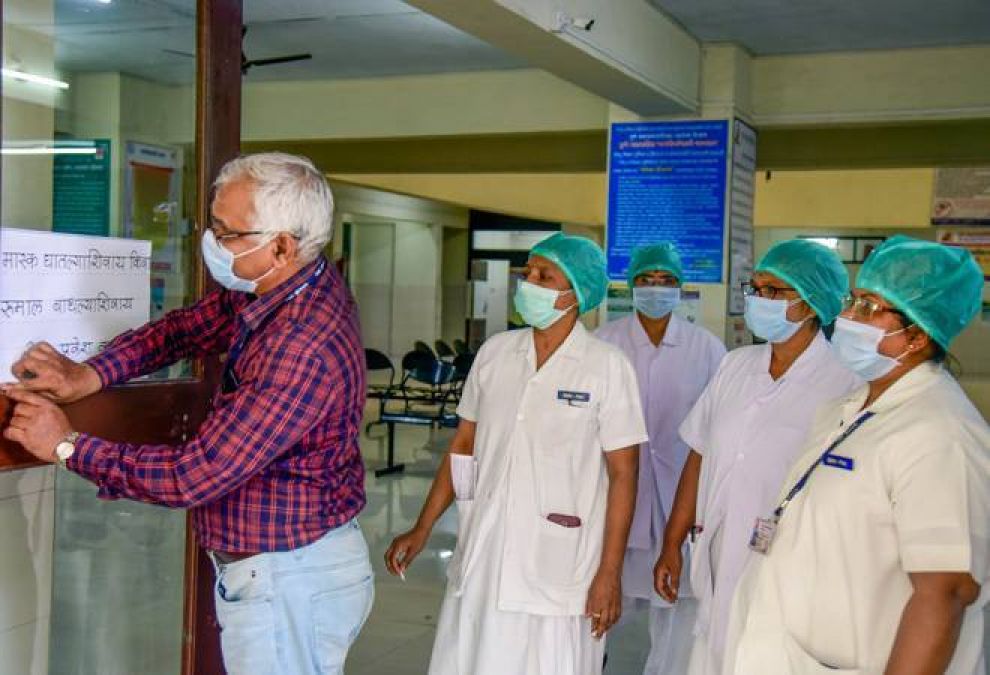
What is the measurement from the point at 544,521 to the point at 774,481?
0.60m

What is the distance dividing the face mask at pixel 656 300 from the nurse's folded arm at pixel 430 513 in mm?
1360

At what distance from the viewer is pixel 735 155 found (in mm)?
6027

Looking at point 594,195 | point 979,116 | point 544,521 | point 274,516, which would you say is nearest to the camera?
point 274,516

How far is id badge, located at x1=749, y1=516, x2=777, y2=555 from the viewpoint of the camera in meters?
2.11

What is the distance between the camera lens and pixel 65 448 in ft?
6.06

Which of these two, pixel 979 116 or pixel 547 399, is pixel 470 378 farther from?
pixel 979 116

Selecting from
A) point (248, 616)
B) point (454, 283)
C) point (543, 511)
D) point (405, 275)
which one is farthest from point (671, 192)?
point (454, 283)

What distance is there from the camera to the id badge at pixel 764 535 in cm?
211

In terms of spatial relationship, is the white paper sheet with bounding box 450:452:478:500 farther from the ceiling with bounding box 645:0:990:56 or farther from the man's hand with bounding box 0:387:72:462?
the ceiling with bounding box 645:0:990:56

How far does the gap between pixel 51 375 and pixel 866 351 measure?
1.48m

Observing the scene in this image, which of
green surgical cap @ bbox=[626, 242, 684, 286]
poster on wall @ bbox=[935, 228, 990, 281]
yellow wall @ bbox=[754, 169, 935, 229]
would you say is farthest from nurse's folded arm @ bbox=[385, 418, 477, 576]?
yellow wall @ bbox=[754, 169, 935, 229]

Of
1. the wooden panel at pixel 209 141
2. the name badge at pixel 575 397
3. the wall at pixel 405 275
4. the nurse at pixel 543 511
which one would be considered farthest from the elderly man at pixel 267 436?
the wall at pixel 405 275

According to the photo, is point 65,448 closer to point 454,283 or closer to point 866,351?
point 866,351

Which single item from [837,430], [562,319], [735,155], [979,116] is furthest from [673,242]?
[837,430]
